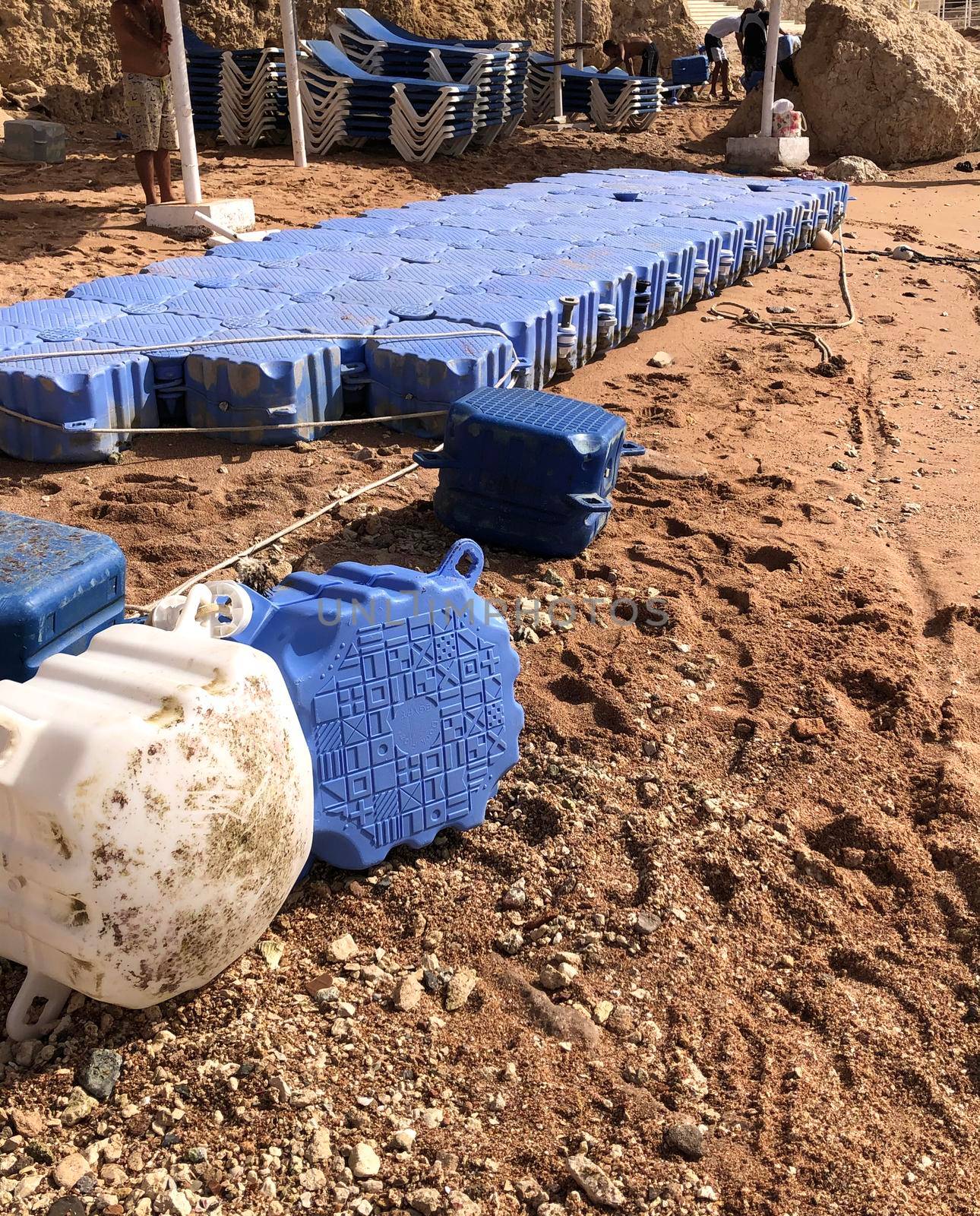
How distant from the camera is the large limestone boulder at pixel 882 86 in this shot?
570 inches

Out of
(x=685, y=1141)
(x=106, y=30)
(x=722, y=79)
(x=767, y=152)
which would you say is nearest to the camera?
(x=685, y=1141)

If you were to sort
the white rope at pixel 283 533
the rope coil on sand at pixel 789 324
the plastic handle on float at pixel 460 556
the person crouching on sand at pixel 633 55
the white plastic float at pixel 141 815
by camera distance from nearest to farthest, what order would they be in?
the white plastic float at pixel 141 815, the plastic handle on float at pixel 460 556, the white rope at pixel 283 533, the rope coil on sand at pixel 789 324, the person crouching on sand at pixel 633 55

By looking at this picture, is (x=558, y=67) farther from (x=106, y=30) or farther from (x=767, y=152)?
(x=106, y=30)

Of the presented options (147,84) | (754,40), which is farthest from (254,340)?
(754,40)

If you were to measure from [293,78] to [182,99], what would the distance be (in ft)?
9.84

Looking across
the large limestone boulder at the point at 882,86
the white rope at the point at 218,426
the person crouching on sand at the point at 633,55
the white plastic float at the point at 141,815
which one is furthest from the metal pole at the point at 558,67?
the white plastic float at the point at 141,815

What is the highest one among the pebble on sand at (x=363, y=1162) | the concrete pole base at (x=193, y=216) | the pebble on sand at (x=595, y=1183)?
the concrete pole base at (x=193, y=216)

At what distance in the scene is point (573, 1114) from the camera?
2014mm

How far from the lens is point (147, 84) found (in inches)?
309

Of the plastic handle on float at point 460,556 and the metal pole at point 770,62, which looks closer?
the plastic handle on float at point 460,556

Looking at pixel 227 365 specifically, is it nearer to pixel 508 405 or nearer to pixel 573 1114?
pixel 508 405

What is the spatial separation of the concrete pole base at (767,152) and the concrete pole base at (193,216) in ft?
25.0

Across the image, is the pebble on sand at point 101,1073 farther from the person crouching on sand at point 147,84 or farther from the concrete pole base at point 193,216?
the person crouching on sand at point 147,84

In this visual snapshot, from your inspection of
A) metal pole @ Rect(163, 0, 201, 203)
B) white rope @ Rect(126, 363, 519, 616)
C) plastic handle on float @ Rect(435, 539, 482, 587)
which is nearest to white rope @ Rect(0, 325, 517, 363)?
white rope @ Rect(126, 363, 519, 616)
